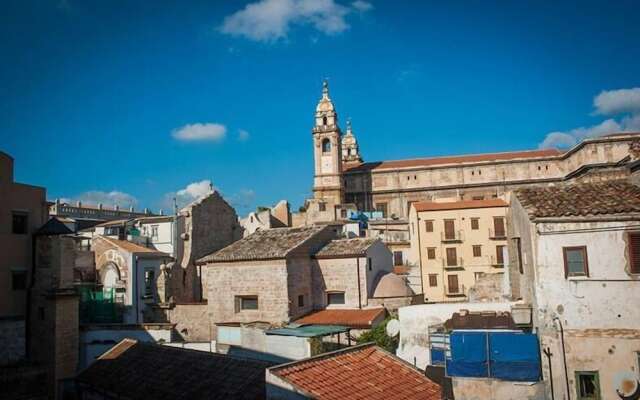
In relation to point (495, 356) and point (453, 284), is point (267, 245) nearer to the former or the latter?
point (495, 356)

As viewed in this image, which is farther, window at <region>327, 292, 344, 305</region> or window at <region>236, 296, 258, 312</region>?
window at <region>327, 292, 344, 305</region>

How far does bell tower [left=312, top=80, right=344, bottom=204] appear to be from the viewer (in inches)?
3093

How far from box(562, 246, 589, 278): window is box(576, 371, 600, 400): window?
10.1 ft

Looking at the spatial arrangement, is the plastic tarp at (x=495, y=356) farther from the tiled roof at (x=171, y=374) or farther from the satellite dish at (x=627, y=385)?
the tiled roof at (x=171, y=374)

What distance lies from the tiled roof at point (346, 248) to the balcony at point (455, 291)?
63.4ft

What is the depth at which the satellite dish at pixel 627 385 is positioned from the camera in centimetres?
1546

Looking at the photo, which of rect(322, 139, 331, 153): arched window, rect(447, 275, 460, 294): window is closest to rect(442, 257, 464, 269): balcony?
rect(447, 275, 460, 294): window

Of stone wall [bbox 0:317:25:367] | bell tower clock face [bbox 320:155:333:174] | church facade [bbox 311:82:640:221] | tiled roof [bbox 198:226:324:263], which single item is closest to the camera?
stone wall [bbox 0:317:25:367]

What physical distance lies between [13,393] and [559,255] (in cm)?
2208

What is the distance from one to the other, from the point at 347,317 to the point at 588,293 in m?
13.2

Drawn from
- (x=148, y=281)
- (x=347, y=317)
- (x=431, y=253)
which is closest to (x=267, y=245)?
(x=347, y=317)

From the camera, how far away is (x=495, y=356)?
17.3 m

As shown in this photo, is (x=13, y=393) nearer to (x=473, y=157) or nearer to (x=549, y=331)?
(x=549, y=331)

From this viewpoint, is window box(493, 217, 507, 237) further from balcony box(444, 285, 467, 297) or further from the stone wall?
the stone wall
